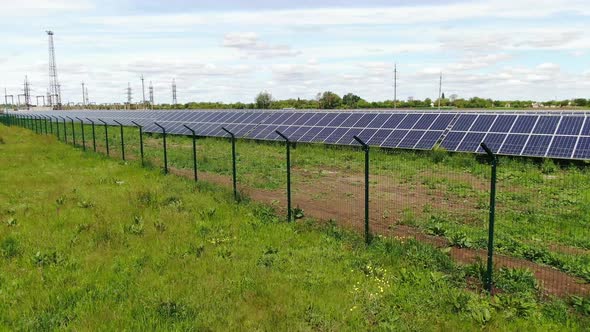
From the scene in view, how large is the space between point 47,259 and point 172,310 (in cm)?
360

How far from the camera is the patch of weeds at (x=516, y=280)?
7074 mm

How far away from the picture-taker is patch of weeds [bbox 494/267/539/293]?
707 centimetres

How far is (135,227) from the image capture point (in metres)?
10.5

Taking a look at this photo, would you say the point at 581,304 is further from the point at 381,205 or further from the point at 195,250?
the point at 381,205

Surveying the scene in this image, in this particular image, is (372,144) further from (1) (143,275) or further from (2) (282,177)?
(1) (143,275)

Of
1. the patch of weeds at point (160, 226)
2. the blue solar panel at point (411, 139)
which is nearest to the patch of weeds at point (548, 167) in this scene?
the blue solar panel at point (411, 139)

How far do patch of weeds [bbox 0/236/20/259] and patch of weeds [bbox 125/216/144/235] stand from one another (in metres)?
2.18

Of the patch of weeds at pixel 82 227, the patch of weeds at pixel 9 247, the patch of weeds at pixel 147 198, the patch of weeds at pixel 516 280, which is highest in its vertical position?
the patch of weeds at pixel 147 198

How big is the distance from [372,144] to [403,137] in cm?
166

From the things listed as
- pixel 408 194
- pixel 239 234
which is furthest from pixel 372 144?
pixel 239 234

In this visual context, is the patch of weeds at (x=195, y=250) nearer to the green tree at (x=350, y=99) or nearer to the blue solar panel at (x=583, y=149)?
the blue solar panel at (x=583, y=149)

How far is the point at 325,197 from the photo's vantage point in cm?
1415

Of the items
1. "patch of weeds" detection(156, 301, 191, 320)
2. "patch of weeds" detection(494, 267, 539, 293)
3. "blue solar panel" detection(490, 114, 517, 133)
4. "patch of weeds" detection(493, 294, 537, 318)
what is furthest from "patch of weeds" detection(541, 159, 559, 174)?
"patch of weeds" detection(156, 301, 191, 320)

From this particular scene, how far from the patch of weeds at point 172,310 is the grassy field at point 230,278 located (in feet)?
0.06
